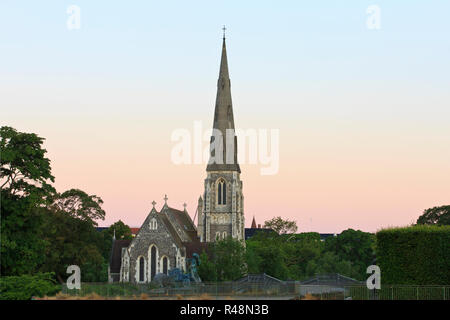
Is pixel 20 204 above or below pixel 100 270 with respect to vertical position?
above

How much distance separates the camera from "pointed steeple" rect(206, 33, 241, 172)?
342 ft

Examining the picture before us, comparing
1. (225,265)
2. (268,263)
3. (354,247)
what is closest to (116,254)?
(268,263)

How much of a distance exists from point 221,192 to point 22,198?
57.6 metres

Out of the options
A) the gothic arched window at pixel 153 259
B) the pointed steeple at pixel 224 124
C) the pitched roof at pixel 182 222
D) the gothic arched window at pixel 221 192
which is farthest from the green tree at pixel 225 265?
the pointed steeple at pixel 224 124

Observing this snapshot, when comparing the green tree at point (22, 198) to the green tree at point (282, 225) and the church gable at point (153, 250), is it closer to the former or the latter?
the church gable at point (153, 250)

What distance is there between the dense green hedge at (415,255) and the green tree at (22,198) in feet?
77.3

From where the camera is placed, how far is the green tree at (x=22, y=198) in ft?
155

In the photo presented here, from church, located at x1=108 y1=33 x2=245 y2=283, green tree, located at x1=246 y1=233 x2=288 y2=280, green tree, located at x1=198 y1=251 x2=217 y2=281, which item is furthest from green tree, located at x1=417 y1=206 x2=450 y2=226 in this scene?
green tree, located at x1=198 y1=251 x2=217 y2=281

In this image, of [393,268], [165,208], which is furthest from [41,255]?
[165,208]

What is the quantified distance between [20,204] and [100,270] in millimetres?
41037
